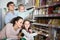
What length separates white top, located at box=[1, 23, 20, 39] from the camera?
2.19 meters

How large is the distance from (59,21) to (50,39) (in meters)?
0.33

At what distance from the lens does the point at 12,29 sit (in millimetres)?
2205

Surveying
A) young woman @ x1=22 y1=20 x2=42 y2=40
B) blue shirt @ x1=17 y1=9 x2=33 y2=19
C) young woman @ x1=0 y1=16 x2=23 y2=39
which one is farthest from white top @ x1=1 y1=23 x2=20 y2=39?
blue shirt @ x1=17 y1=9 x2=33 y2=19

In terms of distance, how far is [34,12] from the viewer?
7.38ft

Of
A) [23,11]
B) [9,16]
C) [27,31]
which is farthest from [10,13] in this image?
[27,31]

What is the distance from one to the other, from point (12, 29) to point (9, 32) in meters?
0.07

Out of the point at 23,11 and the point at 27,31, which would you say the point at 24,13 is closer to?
the point at 23,11

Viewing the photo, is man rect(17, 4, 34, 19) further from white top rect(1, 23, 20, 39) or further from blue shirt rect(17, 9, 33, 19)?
white top rect(1, 23, 20, 39)

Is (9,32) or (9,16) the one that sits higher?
(9,16)

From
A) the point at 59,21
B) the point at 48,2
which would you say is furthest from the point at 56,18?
the point at 48,2

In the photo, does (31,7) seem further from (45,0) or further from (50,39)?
(50,39)

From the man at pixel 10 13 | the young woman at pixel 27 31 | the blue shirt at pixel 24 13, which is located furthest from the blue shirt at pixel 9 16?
the young woman at pixel 27 31

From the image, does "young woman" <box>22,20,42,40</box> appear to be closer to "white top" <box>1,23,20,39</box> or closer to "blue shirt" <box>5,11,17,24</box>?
"white top" <box>1,23,20,39</box>

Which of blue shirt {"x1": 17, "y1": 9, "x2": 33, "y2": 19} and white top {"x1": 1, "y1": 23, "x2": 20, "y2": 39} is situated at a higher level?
blue shirt {"x1": 17, "y1": 9, "x2": 33, "y2": 19}
